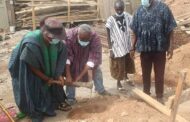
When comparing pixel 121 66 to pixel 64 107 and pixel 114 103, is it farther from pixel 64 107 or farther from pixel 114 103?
pixel 64 107

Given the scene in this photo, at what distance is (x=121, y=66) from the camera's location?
8336 mm

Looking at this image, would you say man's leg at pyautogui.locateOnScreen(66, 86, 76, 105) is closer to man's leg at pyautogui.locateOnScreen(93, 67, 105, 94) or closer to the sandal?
the sandal

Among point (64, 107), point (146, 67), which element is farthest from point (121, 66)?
point (64, 107)

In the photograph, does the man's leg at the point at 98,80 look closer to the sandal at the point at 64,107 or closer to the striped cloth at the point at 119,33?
the striped cloth at the point at 119,33

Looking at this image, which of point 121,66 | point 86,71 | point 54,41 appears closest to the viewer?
point 54,41

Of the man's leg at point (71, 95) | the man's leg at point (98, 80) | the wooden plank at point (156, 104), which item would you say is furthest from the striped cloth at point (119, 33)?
the man's leg at point (71, 95)

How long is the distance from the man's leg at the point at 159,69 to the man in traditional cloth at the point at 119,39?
39.3 inches

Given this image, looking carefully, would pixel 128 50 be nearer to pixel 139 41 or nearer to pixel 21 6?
pixel 139 41

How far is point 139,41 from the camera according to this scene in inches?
285

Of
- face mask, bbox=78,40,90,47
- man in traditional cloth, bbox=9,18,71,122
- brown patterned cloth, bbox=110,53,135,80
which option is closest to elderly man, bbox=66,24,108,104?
face mask, bbox=78,40,90,47

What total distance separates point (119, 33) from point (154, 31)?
1.25 metres

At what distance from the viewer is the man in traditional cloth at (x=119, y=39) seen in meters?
8.09

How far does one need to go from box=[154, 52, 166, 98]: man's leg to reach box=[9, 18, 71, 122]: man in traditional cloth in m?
1.62

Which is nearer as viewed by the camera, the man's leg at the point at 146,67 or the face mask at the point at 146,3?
the face mask at the point at 146,3
